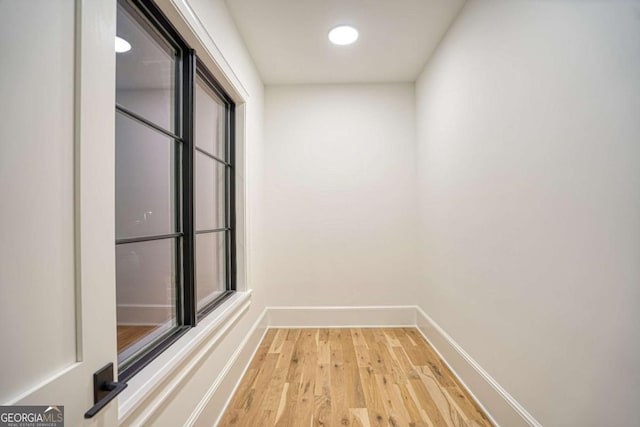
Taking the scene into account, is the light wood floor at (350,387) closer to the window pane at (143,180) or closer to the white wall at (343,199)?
the white wall at (343,199)

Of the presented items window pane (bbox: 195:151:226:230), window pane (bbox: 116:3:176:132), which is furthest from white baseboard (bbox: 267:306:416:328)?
window pane (bbox: 116:3:176:132)

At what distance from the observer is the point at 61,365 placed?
0.68m

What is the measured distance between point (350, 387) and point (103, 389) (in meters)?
1.52

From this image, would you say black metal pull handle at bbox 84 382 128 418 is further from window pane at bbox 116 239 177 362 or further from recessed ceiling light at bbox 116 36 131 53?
recessed ceiling light at bbox 116 36 131 53

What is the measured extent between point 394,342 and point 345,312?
58 cm

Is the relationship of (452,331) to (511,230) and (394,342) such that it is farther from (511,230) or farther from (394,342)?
(511,230)

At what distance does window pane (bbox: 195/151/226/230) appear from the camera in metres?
1.74

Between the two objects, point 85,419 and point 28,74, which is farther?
point 85,419

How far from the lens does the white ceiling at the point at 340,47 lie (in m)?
1.90

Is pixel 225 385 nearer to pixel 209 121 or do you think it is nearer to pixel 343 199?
pixel 209 121

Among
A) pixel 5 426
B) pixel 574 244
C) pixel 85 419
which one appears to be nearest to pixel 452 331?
pixel 574 244

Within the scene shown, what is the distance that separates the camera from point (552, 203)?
3.82 feet

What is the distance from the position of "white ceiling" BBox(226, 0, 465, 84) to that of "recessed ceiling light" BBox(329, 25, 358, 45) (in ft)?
0.16

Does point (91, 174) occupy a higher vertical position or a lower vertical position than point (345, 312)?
higher
